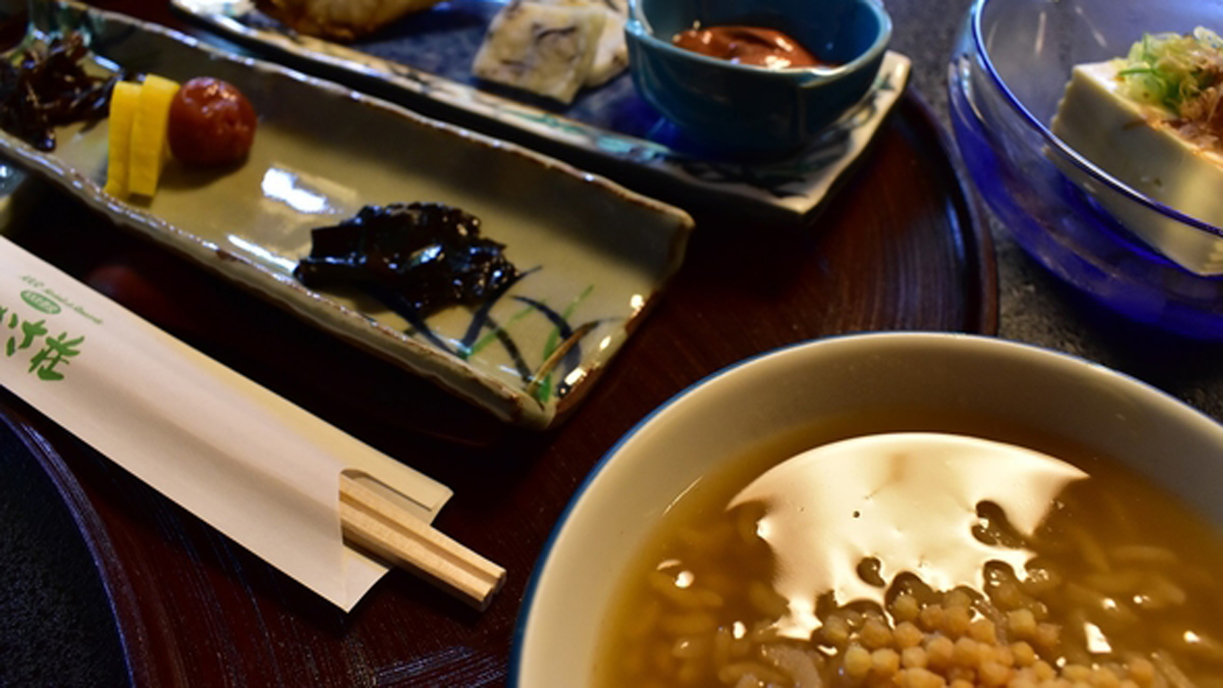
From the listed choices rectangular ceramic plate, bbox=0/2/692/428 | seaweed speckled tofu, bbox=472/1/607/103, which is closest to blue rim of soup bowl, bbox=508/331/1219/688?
rectangular ceramic plate, bbox=0/2/692/428

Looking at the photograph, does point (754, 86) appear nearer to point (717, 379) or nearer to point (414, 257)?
point (414, 257)

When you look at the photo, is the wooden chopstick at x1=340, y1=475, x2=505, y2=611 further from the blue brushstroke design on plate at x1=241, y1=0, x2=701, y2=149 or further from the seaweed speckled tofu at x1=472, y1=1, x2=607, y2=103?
the seaweed speckled tofu at x1=472, y1=1, x2=607, y2=103

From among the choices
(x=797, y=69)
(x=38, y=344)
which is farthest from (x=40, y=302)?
Answer: (x=797, y=69)

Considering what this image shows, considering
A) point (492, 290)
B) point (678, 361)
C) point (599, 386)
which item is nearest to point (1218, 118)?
point (678, 361)

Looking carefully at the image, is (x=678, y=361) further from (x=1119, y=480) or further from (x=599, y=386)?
(x=1119, y=480)

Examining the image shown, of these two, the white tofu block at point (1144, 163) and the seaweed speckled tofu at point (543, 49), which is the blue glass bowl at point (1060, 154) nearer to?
the white tofu block at point (1144, 163)

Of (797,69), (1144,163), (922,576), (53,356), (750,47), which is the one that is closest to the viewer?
(922,576)

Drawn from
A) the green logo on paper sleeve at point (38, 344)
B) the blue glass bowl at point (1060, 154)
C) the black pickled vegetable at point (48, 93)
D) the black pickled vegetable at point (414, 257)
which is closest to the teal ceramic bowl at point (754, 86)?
the blue glass bowl at point (1060, 154)
